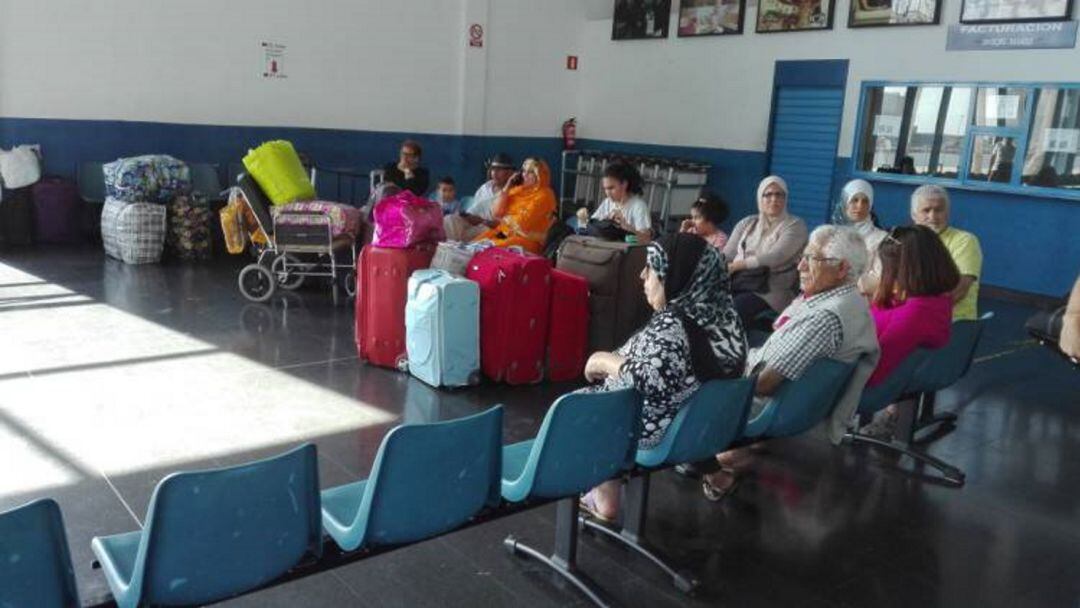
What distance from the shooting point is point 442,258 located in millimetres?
4742

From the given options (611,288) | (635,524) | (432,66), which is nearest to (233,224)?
(611,288)

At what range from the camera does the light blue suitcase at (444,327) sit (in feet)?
14.5

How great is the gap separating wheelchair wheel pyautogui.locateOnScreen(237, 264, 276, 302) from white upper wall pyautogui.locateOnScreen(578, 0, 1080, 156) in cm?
622

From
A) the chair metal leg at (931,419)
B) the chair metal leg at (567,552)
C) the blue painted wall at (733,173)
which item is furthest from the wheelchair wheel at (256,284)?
the blue painted wall at (733,173)

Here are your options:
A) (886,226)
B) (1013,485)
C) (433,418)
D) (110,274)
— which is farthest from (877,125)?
(110,274)

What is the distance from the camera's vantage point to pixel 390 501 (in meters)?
2.06

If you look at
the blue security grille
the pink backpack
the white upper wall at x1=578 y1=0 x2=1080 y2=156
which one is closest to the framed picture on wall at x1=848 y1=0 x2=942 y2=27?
the white upper wall at x1=578 y1=0 x2=1080 y2=156

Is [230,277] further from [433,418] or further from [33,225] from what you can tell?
[433,418]

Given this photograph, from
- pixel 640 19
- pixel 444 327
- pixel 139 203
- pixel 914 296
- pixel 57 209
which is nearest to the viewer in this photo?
pixel 914 296

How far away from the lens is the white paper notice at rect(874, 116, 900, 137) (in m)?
9.02

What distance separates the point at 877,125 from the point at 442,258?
6238mm

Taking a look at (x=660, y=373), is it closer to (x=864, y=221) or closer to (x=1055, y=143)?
(x=864, y=221)

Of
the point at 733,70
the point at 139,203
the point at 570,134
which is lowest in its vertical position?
the point at 139,203

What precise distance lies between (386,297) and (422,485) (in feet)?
9.19
